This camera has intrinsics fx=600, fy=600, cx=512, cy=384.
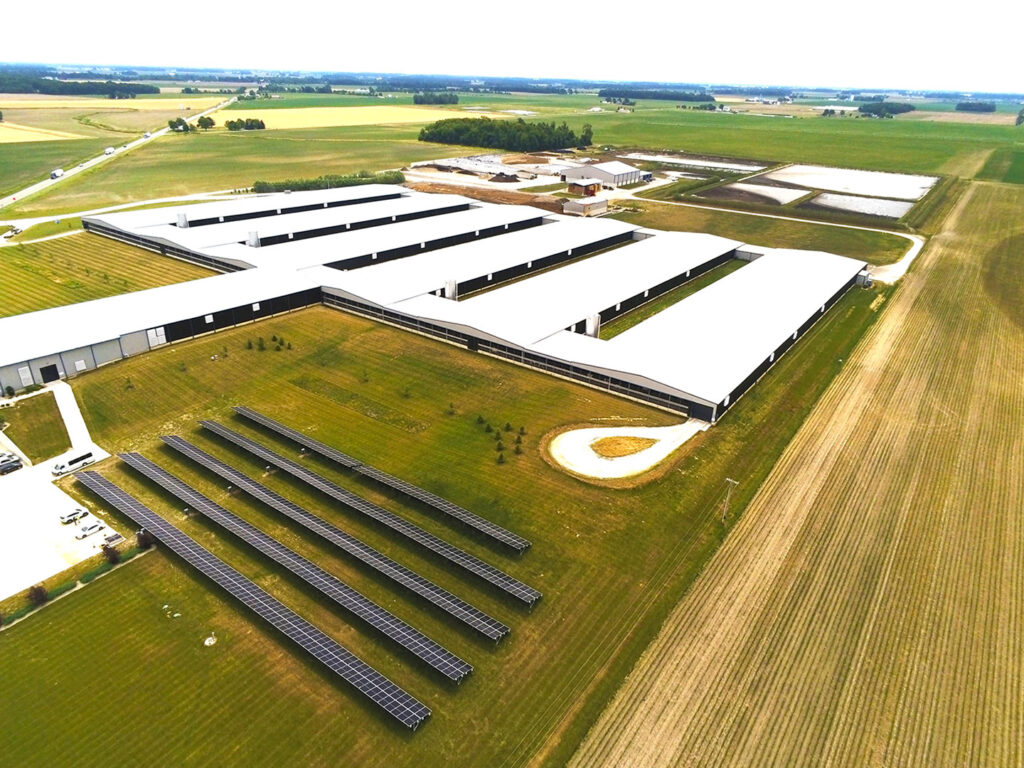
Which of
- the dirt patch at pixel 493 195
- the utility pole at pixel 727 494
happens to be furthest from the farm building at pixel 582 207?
the utility pole at pixel 727 494

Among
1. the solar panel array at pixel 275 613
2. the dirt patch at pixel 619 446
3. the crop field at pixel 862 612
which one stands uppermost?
the dirt patch at pixel 619 446

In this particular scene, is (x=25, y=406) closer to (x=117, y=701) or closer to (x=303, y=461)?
(x=303, y=461)

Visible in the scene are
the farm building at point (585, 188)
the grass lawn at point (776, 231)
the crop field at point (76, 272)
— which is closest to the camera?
the crop field at point (76, 272)

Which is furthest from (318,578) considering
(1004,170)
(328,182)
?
(1004,170)

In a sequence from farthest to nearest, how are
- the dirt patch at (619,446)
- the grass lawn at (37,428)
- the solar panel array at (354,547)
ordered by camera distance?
the dirt patch at (619,446)
the grass lawn at (37,428)
the solar panel array at (354,547)

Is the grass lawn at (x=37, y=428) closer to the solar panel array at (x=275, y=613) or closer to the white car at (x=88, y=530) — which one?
the solar panel array at (x=275, y=613)
